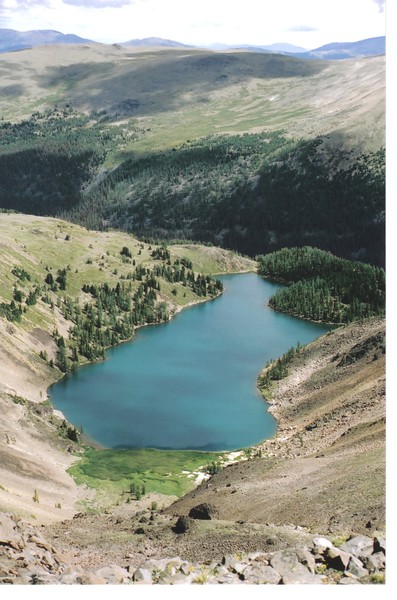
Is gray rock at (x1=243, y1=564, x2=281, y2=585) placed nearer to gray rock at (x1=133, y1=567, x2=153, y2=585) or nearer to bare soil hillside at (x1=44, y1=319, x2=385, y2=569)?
bare soil hillside at (x1=44, y1=319, x2=385, y2=569)

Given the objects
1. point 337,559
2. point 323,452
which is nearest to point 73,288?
point 323,452

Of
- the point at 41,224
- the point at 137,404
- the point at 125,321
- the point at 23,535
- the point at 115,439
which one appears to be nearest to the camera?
the point at 23,535

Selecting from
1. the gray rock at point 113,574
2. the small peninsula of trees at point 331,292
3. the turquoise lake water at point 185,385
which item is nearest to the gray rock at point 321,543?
the gray rock at point 113,574

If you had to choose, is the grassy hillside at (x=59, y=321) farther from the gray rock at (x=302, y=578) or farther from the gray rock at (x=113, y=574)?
the gray rock at (x=302, y=578)

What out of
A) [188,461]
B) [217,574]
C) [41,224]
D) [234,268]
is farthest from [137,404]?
[234,268]

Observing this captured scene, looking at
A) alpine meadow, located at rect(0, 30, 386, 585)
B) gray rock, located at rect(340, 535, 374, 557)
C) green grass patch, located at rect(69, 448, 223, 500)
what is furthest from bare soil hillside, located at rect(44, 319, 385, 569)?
green grass patch, located at rect(69, 448, 223, 500)

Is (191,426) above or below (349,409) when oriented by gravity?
below

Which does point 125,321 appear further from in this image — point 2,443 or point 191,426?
point 2,443
